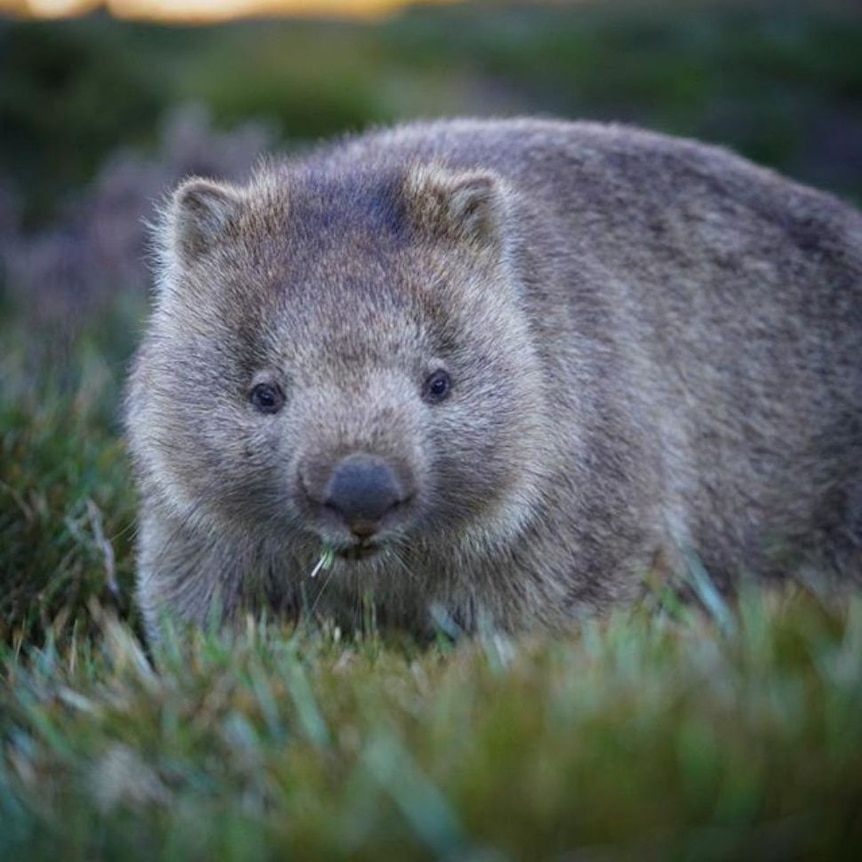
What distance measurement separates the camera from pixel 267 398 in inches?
189

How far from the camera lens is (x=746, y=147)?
731 inches

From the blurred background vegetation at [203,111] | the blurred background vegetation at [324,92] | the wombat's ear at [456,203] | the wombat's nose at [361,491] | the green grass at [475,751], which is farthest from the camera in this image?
the blurred background vegetation at [324,92]

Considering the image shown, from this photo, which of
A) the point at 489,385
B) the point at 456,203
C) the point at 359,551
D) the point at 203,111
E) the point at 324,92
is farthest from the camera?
the point at 324,92

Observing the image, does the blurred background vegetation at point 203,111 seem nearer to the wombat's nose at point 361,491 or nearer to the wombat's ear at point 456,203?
the wombat's ear at point 456,203

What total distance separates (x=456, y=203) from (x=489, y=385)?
703mm

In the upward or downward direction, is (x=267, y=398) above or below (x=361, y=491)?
above

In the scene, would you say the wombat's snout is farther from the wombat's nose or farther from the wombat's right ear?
the wombat's right ear

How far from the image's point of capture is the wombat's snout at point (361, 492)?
14.1 feet

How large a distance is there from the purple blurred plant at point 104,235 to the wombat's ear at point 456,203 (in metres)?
4.59

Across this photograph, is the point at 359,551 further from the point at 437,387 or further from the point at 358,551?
the point at 437,387

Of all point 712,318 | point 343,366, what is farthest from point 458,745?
point 712,318

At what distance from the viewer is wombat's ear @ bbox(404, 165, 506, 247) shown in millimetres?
5207

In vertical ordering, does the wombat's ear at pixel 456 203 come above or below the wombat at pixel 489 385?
above

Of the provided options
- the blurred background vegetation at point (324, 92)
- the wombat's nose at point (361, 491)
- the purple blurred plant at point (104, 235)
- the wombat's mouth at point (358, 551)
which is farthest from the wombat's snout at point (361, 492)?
the purple blurred plant at point (104, 235)
